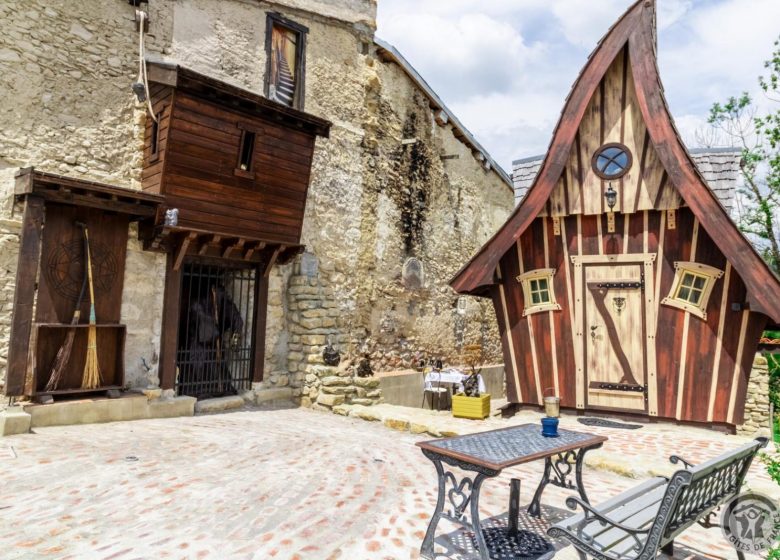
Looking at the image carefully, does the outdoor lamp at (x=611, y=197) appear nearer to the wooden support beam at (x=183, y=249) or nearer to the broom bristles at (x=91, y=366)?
the wooden support beam at (x=183, y=249)

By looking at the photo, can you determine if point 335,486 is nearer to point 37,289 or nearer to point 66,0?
point 37,289

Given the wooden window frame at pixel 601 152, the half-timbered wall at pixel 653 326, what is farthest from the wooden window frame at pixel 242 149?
the wooden window frame at pixel 601 152

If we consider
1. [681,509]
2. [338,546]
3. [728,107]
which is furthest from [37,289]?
[728,107]

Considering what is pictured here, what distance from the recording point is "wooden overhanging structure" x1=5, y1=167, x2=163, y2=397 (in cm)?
641

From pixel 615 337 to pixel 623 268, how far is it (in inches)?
40.3

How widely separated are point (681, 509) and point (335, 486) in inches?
110

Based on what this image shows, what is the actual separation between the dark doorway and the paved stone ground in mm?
2113

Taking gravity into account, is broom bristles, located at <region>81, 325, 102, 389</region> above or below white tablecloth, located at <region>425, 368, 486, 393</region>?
above

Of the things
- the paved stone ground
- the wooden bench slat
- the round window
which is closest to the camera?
the wooden bench slat

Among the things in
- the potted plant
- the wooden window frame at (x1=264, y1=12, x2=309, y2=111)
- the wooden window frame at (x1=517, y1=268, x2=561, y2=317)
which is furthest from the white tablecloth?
the wooden window frame at (x1=264, y1=12, x2=309, y2=111)

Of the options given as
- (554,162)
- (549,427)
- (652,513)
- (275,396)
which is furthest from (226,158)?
(652,513)

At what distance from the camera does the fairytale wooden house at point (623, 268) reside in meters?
6.94

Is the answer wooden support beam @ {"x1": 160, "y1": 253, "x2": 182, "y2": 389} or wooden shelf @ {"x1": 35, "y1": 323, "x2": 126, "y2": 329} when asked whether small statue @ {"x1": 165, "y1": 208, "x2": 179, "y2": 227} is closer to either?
wooden support beam @ {"x1": 160, "y1": 253, "x2": 182, "y2": 389}

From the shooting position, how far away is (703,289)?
23.3ft
